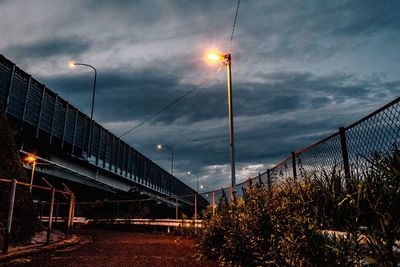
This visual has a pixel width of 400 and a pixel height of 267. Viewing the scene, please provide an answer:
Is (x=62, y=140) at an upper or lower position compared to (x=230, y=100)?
upper

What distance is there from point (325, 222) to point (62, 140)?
28.7 m

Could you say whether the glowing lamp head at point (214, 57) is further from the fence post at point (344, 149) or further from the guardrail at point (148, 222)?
the fence post at point (344, 149)

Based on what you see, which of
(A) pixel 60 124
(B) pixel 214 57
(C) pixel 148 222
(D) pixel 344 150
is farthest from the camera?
(A) pixel 60 124

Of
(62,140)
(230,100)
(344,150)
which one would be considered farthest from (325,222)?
(62,140)

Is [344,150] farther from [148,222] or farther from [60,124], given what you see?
[60,124]

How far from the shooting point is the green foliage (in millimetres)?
3423

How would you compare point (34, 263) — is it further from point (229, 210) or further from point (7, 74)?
point (7, 74)

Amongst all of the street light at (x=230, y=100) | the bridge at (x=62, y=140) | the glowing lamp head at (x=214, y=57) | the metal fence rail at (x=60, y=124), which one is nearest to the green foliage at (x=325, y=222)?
the street light at (x=230, y=100)

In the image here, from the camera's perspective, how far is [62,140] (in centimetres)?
2969

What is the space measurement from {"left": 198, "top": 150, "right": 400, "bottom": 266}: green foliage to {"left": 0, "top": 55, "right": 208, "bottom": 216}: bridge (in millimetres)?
11430

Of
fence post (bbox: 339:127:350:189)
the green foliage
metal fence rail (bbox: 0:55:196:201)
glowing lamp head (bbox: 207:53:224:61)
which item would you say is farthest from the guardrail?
fence post (bbox: 339:127:350:189)

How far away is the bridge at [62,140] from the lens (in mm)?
24516

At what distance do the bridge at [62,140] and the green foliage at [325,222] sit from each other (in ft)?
37.5

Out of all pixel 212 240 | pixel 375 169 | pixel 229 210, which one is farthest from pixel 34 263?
pixel 375 169
